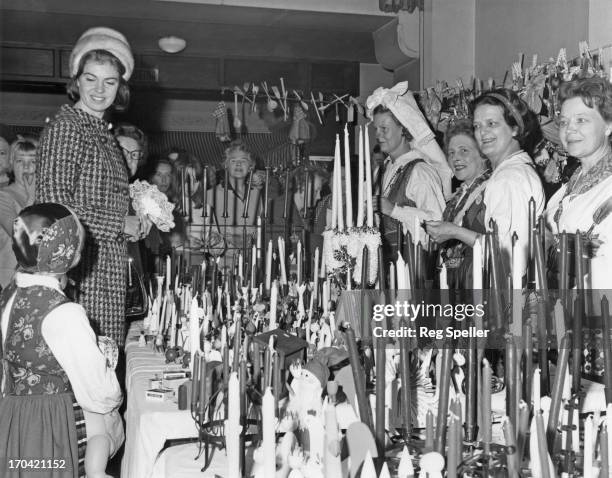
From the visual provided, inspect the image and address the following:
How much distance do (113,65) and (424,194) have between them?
5.09 ft

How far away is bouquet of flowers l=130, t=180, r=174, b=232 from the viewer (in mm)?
2930

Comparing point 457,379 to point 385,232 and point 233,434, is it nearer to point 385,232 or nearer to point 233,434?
point 233,434

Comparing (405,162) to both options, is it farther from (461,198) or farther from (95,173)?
(95,173)

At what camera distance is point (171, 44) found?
241 inches

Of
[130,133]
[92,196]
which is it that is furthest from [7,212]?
[92,196]

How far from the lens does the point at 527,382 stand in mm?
1202

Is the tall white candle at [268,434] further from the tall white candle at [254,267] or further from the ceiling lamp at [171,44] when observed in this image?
the ceiling lamp at [171,44]


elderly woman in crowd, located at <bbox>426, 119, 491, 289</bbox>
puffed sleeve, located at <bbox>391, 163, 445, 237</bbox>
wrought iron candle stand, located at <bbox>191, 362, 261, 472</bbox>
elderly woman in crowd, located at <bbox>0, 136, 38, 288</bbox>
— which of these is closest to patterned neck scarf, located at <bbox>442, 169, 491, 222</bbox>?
elderly woman in crowd, located at <bbox>426, 119, 491, 289</bbox>

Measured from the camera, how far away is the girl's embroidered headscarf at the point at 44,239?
176cm

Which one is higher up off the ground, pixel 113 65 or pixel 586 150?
pixel 113 65

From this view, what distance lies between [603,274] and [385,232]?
62.6 inches

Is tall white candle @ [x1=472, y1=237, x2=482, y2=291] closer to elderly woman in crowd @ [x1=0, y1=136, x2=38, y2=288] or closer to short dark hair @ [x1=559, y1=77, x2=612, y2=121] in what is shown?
short dark hair @ [x1=559, y1=77, x2=612, y2=121]

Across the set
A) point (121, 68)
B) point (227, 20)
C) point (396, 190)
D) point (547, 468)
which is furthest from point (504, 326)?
point (227, 20)

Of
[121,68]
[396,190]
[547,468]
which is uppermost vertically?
[121,68]
